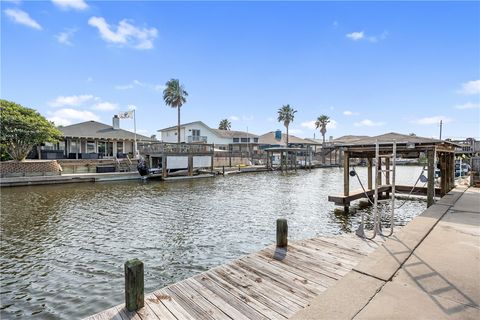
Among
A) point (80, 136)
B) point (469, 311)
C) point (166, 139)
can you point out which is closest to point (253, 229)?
point (469, 311)

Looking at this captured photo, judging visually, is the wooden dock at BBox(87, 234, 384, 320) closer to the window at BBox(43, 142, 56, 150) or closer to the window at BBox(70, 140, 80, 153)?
the window at BBox(70, 140, 80, 153)

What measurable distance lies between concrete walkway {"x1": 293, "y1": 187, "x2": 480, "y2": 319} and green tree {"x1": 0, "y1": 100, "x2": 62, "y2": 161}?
2933 cm

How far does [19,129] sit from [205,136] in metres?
32.0

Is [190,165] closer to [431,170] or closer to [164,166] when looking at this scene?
[164,166]

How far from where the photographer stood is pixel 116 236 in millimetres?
10039

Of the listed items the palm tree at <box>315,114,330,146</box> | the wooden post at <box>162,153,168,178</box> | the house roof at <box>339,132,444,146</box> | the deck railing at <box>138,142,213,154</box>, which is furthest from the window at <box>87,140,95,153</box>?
the palm tree at <box>315,114,330,146</box>

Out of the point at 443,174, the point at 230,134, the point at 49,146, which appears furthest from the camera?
the point at 230,134

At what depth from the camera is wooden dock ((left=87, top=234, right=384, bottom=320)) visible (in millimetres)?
3900

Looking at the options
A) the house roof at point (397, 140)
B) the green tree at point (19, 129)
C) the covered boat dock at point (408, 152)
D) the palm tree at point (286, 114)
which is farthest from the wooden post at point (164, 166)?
the palm tree at point (286, 114)

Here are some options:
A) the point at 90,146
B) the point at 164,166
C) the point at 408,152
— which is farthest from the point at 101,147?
the point at 408,152

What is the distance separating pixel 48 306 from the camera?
569cm

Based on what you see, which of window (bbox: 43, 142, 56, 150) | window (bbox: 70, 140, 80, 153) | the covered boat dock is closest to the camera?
the covered boat dock

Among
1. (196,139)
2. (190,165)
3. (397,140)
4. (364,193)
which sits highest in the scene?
(196,139)

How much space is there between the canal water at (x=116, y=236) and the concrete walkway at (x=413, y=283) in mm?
4353
